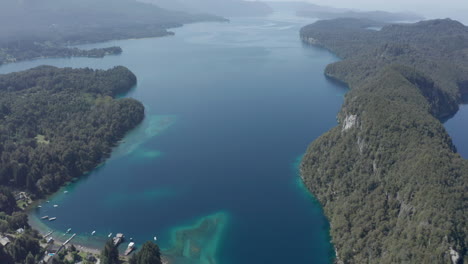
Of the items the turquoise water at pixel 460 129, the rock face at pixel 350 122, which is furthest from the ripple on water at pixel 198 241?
the turquoise water at pixel 460 129

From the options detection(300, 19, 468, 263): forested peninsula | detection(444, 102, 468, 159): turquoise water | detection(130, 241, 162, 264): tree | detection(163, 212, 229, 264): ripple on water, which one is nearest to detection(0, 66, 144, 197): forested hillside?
detection(163, 212, 229, 264): ripple on water

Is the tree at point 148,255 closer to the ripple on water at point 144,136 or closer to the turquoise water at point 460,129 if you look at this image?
the ripple on water at point 144,136

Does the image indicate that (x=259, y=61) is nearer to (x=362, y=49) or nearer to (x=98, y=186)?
(x=362, y=49)

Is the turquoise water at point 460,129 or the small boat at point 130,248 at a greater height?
the turquoise water at point 460,129

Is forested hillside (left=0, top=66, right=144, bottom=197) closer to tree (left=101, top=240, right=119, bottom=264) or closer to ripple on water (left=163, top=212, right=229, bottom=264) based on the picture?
tree (left=101, top=240, right=119, bottom=264)

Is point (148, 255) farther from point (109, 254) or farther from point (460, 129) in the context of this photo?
point (460, 129)
